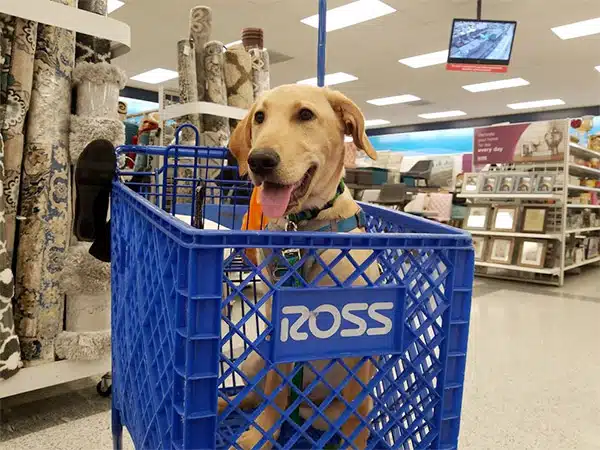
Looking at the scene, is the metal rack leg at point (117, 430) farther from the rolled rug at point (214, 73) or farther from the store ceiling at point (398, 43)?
the store ceiling at point (398, 43)

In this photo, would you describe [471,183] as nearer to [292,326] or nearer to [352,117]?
[352,117]

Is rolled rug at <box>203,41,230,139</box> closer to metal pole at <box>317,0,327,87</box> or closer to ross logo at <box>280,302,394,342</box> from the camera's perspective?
metal pole at <box>317,0,327,87</box>

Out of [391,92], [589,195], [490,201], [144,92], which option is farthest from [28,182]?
[144,92]

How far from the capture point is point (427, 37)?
725cm

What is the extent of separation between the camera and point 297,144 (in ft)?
3.18

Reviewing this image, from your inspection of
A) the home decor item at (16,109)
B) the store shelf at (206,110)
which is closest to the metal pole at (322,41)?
the store shelf at (206,110)

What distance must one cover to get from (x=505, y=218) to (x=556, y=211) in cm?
48

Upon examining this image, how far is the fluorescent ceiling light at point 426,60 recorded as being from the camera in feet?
26.7

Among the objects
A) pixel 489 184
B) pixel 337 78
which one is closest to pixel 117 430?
pixel 489 184

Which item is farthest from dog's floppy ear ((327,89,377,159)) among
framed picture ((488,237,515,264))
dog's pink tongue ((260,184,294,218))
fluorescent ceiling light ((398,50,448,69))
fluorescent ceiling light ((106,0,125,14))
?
fluorescent ceiling light ((398,50,448,69))

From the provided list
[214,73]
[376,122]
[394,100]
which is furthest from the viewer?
[376,122]

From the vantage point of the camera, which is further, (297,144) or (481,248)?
(481,248)

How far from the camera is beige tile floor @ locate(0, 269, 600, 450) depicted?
153 cm

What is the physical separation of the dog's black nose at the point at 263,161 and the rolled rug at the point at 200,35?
5.22 ft
